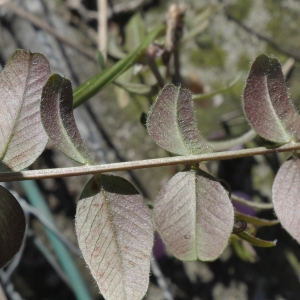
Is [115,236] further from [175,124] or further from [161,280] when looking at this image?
[161,280]

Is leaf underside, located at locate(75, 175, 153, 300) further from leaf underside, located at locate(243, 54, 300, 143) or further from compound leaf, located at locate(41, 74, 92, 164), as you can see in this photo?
leaf underside, located at locate(243, 54, 300, 143)

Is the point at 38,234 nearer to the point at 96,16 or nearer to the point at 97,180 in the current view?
the point at 96,16

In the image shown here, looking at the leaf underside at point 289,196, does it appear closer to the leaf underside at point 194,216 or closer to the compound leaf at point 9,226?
the leaf underside at point 194,216

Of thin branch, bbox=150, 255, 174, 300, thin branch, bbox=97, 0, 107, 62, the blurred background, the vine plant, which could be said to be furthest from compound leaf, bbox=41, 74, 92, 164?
thin branch, bbox=150, 255, 174, 300

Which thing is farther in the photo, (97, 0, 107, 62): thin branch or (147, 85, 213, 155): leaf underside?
(97, 0, 107, 62): thin branch

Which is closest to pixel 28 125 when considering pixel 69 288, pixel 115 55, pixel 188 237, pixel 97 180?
pixel 97 180

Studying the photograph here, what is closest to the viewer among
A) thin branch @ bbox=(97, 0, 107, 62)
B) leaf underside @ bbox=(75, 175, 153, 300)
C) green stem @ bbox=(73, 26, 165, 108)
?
leaf underside @ bbox=(75, 175, 153, 300)
